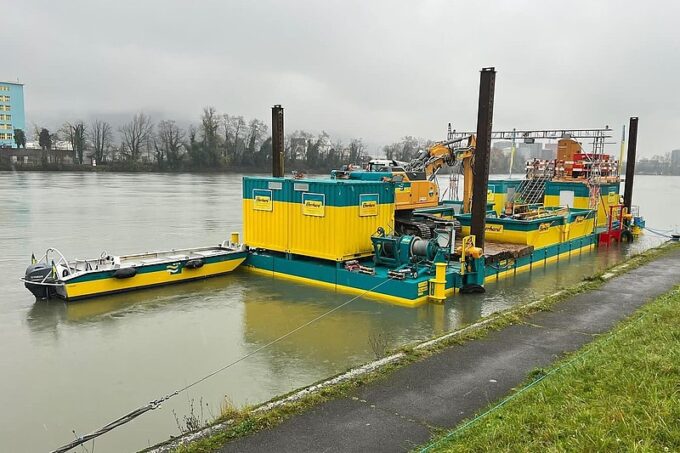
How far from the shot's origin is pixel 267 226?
15961 mm

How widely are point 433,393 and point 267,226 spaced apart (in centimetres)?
1044

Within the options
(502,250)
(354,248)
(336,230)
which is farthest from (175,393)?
(502,250)

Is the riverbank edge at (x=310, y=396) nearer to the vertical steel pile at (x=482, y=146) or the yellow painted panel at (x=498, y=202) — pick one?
the vertical steel pile at (x=482, y=146)

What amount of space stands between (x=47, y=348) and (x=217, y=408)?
482 centimetres

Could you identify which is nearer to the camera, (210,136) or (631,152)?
(631,152)

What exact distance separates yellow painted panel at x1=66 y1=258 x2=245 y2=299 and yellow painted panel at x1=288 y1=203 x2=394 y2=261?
2319mm

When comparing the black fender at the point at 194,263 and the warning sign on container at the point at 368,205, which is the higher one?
the warning sign on container at the point at 368,205

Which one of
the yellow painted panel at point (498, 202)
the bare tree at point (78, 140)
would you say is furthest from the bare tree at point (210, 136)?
the yellow painted panel at point (498, 202)

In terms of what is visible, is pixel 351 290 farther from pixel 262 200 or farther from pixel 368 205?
pixel 262 200

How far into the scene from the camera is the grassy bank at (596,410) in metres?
4.04

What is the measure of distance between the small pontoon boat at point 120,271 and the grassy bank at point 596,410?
10699 mm

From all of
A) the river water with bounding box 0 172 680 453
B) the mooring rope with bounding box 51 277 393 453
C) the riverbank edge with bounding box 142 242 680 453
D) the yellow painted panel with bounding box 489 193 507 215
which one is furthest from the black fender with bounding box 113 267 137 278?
the yellow painted panel with bounding box 489 193 507 215

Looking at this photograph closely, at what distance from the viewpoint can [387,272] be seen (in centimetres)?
1406

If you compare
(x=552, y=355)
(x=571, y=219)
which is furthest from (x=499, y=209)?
(x=552, y=355)
